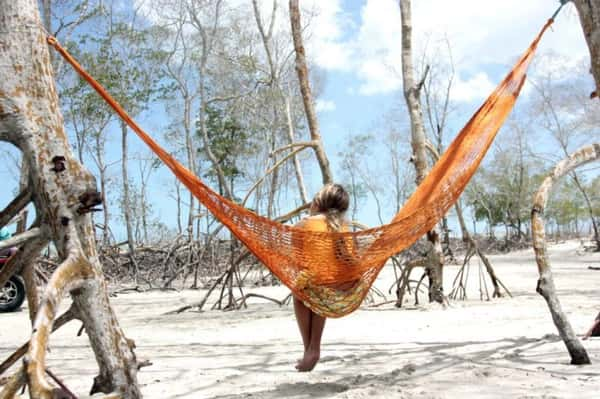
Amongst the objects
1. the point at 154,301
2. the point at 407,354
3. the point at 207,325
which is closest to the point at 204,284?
the point at 154,301

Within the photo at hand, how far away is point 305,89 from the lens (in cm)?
408

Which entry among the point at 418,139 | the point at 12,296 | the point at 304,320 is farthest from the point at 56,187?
the point at 12,296

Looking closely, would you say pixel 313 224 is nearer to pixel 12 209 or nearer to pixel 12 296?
pixel 12 209

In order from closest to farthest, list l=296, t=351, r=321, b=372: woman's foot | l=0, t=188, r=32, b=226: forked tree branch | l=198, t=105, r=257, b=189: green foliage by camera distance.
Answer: l=0, t=188, r=32, b=226: forked tree branch < l=296, t=351, r=321, b=372: woman's foot < l=198, t=105, r=257, b=189: green foliage

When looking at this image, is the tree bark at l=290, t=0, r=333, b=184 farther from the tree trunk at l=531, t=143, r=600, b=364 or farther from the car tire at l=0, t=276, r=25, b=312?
the car tire at l=0, t=276, r=25, b=312

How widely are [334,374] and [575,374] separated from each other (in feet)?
2.87

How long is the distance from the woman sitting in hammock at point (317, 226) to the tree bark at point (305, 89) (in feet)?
6.48


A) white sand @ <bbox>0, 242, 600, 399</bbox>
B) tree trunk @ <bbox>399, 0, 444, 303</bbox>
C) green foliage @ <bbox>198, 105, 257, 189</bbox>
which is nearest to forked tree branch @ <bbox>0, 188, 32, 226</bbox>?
white sand @ <bbox>0, 242, 600, 399</bbox>

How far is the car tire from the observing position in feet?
17.6

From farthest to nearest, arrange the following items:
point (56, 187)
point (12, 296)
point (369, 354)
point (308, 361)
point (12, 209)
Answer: point (12, 296) < point (369, 354) < point (308, 361) < point (12, 209) < point (56, 187)

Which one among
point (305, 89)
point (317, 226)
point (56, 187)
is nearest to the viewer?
point (56, 187)

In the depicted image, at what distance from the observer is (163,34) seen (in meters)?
13.8

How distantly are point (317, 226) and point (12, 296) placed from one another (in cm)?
451

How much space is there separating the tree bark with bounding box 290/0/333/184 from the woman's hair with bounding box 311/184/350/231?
1.97 m
